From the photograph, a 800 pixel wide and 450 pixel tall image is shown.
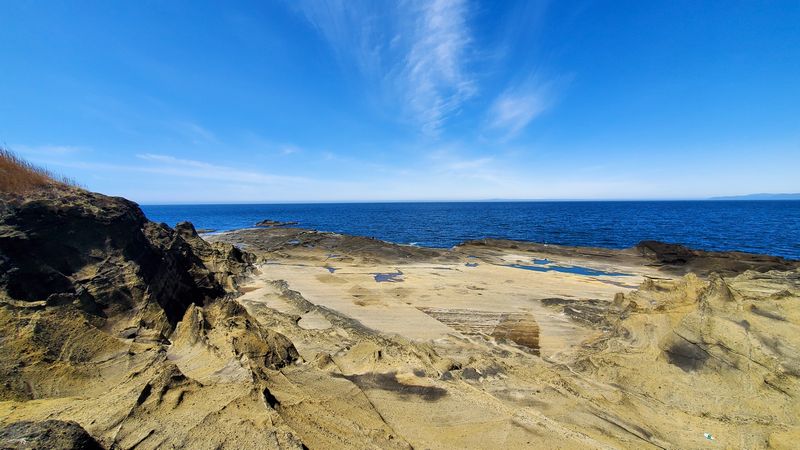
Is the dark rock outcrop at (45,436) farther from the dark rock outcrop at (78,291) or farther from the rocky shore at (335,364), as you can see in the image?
the dark rock outcrop at (78,291)

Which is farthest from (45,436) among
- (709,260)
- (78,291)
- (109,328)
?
(709,260)

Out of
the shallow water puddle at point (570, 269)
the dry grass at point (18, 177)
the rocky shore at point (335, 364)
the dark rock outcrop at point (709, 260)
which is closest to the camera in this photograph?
the rocky shore at point (335, 364)

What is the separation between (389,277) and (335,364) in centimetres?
1894

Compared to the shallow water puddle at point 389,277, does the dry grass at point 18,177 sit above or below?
above

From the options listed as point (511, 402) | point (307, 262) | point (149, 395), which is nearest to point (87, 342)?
point (149, 395)

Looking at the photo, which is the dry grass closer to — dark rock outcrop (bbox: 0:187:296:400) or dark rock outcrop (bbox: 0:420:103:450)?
dark rock outcrop (bbox: 0:187:296:400)

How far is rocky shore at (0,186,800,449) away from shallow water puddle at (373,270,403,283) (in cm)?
806

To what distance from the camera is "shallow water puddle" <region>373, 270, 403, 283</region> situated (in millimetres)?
26267

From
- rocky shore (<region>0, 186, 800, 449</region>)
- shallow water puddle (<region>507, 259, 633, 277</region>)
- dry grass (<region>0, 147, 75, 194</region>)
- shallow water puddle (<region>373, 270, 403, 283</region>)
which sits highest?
dry grass (<region>0, 147, 75, 194</region>)

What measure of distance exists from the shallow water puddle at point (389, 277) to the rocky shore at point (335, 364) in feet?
26.5

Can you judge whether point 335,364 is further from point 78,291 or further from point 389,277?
point 389,277

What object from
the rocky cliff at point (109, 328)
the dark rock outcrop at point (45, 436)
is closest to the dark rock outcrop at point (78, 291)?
the rocky cliff at point (109, 328)

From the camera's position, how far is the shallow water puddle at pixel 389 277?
26.3 metres

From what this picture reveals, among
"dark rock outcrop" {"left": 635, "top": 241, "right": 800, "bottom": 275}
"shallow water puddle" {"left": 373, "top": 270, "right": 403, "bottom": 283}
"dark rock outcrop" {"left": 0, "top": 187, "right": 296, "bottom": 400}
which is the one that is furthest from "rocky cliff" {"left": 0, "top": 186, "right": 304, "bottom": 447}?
"dark rock outcrop" {"left": 635, "top": 241, "right": 800, "bottom": 275}
